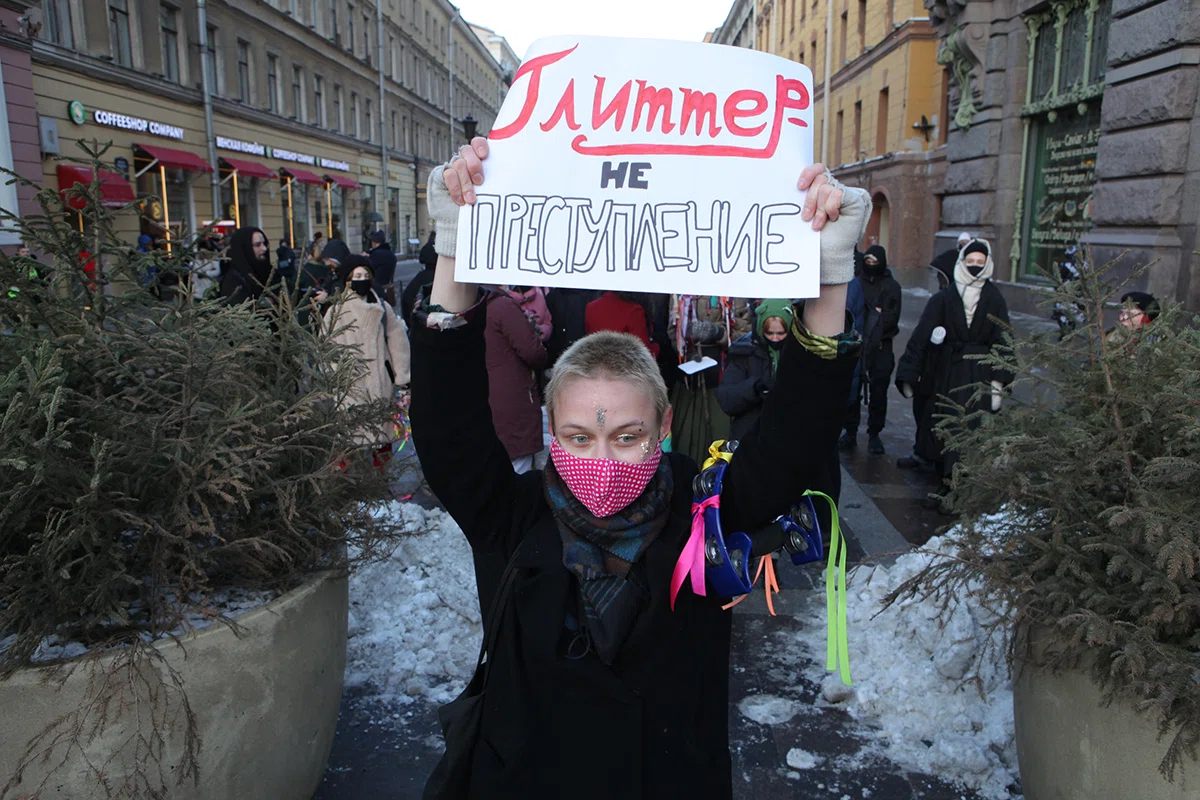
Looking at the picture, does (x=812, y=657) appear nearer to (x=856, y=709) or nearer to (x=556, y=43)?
(x=856, y=709)

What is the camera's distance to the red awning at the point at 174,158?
2092cm

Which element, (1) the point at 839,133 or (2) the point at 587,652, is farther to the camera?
(1) the point at 839,133

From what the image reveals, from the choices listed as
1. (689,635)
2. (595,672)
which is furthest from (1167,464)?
(595,672)

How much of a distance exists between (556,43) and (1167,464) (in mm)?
1745

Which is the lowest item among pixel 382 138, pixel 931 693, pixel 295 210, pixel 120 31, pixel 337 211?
pixel 931 693

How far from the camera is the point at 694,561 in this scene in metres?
1.70

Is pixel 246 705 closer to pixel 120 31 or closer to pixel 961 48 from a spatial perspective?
pixel 961 48

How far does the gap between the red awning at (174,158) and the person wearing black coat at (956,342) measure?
67.0 ft

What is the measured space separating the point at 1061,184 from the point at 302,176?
85.4ft

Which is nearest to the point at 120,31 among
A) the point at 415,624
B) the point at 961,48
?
the point at 961,48

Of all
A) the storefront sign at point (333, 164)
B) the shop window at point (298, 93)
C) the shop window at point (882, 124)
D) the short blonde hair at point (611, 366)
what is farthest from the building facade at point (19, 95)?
the shop window at point (882, 124)

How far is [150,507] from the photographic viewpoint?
221 centimetres

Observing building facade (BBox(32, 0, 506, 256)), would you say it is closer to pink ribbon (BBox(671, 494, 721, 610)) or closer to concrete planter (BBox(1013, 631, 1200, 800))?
pink ribbon (BBox(671, 494, 721, 610))

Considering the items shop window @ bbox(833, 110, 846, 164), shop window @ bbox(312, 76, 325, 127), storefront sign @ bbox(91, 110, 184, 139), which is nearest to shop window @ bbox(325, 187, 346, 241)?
shop window @ bbox(312, 76, 325, 127)
